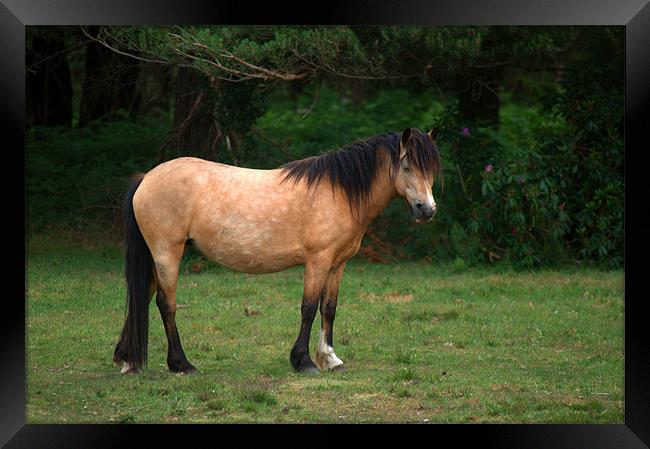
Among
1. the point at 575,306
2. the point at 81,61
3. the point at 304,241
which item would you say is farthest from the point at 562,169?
the point at 81,61

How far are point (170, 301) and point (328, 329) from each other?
1277 millimetres

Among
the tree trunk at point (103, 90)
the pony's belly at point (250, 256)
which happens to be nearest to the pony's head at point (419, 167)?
the pony's belly at point (250, 256)

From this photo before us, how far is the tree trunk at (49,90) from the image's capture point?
50.4 feet

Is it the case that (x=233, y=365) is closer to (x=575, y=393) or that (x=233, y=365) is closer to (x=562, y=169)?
(x=575, y=393)

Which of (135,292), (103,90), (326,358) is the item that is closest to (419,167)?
(326,358)

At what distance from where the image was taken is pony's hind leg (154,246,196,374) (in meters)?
7.39

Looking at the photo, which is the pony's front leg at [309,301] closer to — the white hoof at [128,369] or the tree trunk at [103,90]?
the white hoof at [128,369]

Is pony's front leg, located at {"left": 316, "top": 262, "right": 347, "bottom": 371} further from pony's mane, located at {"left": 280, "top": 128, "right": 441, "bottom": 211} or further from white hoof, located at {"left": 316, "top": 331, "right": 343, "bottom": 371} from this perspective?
pony's mane, located at {"left": 280, "top": 128, "right": 441, "bottom": 211}

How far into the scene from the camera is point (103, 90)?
15.1 meters

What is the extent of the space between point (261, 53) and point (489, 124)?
16.9ft

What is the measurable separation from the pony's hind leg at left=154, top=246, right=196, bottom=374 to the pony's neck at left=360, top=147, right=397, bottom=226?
153 centimetres

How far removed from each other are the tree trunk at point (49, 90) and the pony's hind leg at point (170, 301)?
8.64 metres

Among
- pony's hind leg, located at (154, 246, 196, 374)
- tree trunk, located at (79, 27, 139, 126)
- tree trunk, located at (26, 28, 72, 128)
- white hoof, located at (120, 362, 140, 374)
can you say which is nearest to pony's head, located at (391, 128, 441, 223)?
pony's hind leg, located at (154, 246, 196, 374)

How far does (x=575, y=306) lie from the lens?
33.9 feet
